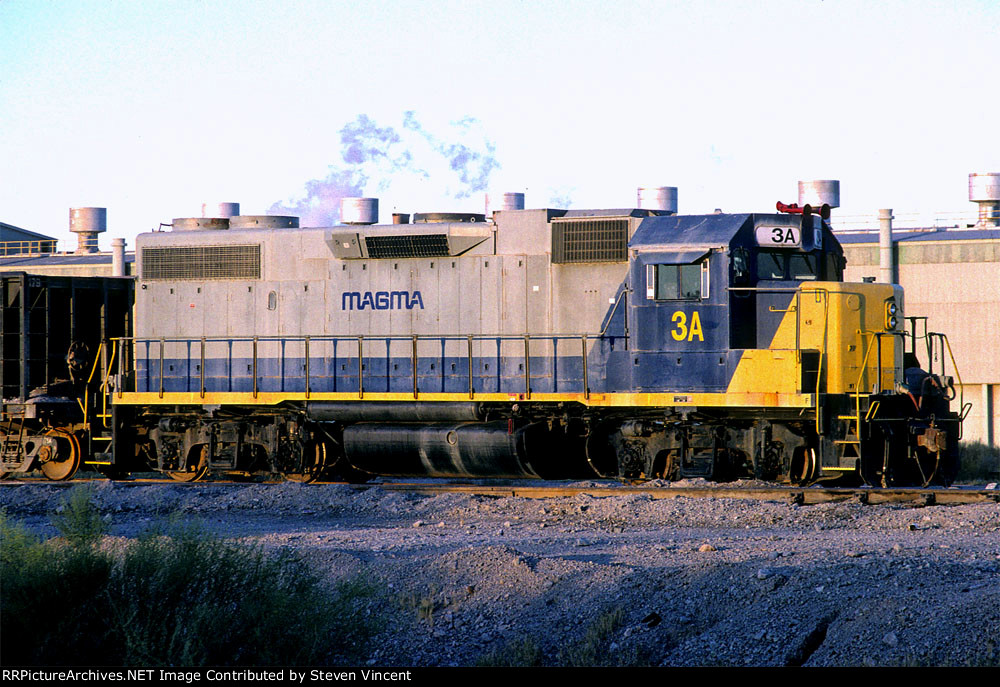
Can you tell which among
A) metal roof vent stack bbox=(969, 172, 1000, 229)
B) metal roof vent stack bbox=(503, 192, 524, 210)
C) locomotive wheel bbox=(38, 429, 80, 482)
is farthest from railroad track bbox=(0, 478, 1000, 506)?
metal roof vent stack bbox=(969, 172, 1000, 229)

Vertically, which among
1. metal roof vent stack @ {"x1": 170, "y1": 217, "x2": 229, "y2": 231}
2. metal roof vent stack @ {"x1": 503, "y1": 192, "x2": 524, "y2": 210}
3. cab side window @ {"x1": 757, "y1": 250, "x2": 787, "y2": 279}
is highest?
metal roof vent stack @ {"x1": 503, "y1": 192, "x2": 524, "y2": 210}

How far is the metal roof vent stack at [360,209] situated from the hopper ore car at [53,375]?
651cm

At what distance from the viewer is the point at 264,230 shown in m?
16.2

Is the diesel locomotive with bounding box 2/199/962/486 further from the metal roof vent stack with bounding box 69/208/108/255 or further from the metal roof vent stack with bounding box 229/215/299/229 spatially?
the metal roof vent stack with bounding box 69/208/108/255

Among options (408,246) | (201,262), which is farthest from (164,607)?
(201,262)

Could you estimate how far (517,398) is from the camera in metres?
14.5

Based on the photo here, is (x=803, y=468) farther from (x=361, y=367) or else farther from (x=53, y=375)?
(x=53, y=375)

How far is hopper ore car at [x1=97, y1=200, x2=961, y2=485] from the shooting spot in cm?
1351

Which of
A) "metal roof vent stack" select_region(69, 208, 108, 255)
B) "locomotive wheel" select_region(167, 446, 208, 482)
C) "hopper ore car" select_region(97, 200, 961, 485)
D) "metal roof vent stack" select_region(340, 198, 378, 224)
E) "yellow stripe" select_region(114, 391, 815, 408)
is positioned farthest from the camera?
"metal roof vent stack" select_region(69, 208, 108, 255)

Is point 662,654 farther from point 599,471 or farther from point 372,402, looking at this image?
point 372,402

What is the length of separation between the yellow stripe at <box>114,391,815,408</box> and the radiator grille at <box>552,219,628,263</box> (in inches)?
70.6

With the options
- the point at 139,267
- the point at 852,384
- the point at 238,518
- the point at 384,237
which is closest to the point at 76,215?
the point at 139,267

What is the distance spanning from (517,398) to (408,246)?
8.91ft

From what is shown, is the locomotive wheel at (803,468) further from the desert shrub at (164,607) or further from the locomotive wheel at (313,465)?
the desert shrub at (164,607)
